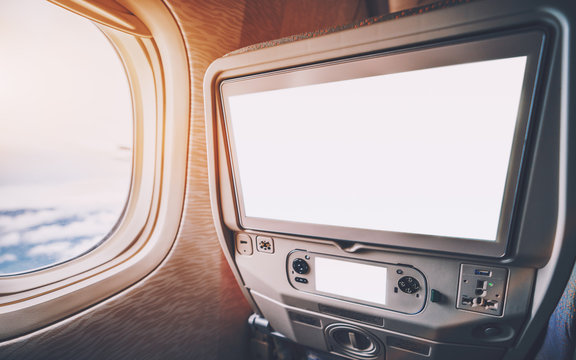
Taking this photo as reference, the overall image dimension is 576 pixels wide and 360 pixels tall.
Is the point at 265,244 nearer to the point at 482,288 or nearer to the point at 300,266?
the point at 300,266

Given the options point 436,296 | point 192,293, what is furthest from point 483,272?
point 192,293

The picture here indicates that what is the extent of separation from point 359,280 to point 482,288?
41cm

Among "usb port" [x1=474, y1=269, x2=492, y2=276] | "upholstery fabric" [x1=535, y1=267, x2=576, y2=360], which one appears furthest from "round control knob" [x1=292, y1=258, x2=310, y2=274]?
"upholstery fabric" [x1=535, y1=267, x2=576, y2=360]

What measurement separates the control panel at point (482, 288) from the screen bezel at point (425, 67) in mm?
119

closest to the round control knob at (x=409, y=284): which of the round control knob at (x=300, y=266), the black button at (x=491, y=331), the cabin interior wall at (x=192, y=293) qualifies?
the black button at (x=491, y=331)

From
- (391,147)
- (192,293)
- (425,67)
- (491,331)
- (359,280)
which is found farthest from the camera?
(192,293)

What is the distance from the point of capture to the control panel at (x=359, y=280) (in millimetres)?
941

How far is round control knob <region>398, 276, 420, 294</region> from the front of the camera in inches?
36.7

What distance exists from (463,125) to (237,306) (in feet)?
5.17

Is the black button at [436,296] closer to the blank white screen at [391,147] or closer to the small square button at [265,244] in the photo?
the blank white screen at [391,147]

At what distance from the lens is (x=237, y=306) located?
1.62 meters

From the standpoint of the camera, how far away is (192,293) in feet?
4.49

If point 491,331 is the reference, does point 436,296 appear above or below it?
above

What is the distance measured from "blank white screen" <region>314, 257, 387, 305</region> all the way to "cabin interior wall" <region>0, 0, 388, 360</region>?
653 millimetres
